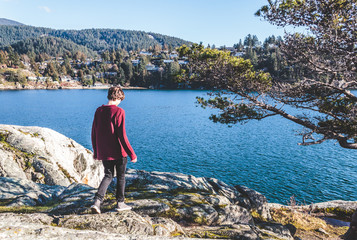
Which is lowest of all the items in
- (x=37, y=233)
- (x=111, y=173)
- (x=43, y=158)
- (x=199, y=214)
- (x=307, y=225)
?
(x=307, y=225)

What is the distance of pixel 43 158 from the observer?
10289 mm

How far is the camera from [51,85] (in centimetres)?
14638

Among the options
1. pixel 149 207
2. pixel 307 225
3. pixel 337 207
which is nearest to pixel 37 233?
pixel 149 207

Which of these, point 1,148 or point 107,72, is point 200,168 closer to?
point 1,148

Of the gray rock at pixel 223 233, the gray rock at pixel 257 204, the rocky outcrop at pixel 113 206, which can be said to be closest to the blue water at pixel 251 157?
the rocky outcrop at pixel 113 206

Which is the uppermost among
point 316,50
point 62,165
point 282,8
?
point 282,8

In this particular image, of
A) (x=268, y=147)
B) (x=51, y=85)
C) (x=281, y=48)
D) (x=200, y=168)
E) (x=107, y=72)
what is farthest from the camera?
(x=107, y=72)

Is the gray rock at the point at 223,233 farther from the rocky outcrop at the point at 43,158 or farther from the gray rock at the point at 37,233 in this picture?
the rocky outcrop at the point at 43,158

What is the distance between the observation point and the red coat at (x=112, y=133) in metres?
4.38

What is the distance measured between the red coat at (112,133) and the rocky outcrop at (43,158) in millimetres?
7040

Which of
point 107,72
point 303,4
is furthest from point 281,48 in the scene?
point 107,72

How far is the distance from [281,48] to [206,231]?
Answer: 6.79 m

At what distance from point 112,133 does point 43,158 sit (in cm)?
805

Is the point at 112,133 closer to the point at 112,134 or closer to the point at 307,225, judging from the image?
the point at 112,134
